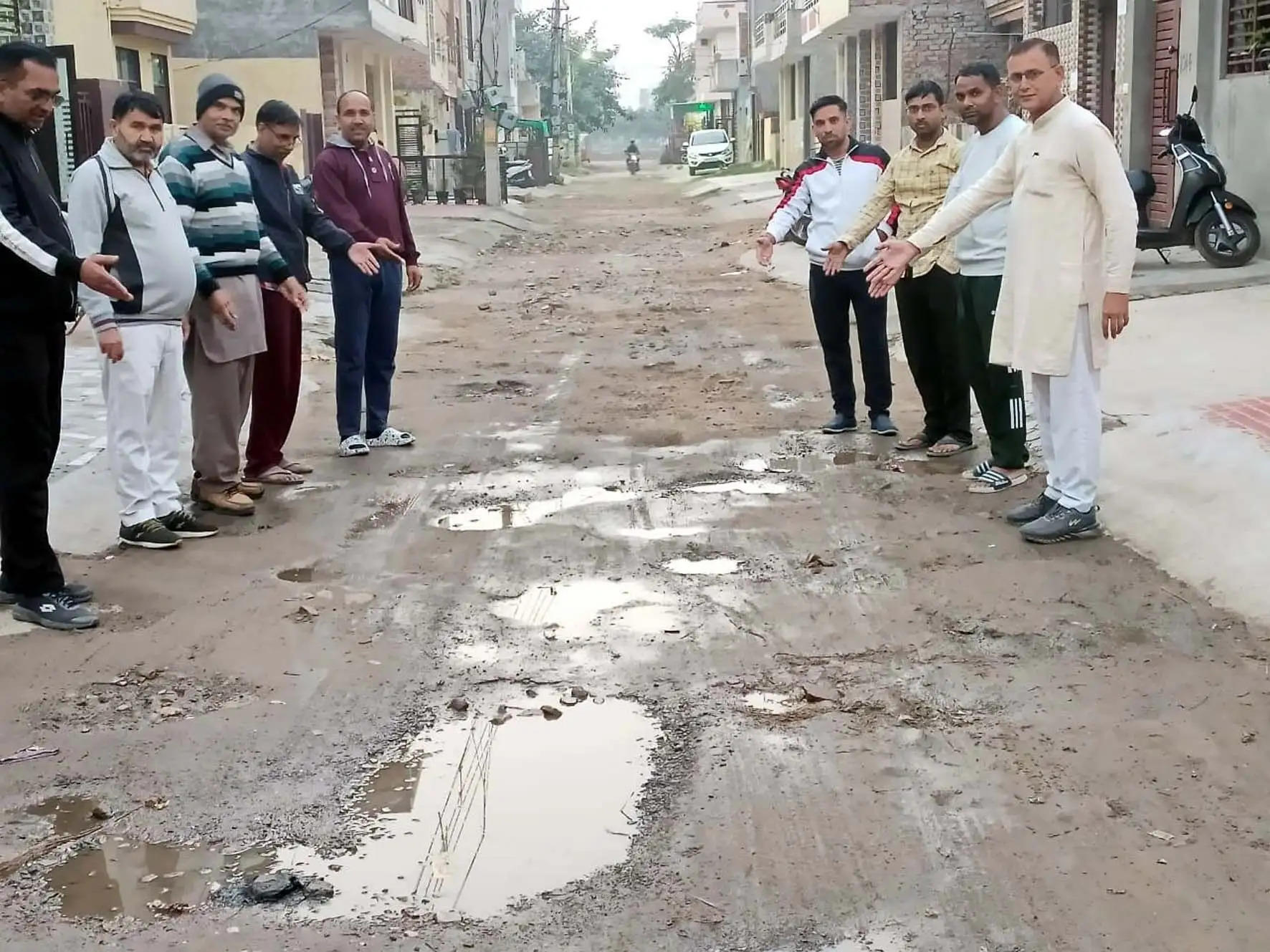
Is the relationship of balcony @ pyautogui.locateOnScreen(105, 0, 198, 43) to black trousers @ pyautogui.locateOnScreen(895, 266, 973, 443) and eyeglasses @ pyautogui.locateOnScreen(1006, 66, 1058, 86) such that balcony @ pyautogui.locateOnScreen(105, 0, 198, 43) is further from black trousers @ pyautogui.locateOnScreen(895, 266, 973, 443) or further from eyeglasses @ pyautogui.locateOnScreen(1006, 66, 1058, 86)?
eyeglasses @ pyautogui.locateOnScreen(1006, 66, 1058, 86)

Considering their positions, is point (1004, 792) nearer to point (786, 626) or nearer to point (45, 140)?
point (786, 626)

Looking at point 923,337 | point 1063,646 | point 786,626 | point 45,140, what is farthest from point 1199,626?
point 45,140

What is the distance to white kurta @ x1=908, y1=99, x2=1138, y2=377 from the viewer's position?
5805mm

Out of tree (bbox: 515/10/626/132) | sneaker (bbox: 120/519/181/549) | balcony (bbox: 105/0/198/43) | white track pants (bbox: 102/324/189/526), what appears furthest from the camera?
tree (bbox: 515/10/626/132)

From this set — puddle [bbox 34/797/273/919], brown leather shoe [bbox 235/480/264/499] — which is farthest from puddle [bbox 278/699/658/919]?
brown leather shoe [bbox 235/480/264/499]

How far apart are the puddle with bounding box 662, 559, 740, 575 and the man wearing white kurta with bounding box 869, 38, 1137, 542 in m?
1.23

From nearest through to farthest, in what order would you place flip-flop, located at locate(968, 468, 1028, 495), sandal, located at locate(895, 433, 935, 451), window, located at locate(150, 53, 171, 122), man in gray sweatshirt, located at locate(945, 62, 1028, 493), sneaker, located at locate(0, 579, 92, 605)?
sneaker, located at locate(0, 579, 92, 605) < man in gray sweatshirt, located at locate(945, 62, 1028, 493) < flip-flop, located at locate(968, 468, 1028, 495) < sandal, located at locate(895, 433, 935, 451) < window, located at locate(150, 53, 171, 122)

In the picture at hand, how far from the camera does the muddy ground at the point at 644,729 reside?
3.29 meters

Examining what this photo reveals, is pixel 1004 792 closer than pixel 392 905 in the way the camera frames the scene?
No

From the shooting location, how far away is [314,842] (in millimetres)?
3646

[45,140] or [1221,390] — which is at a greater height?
[45,140]

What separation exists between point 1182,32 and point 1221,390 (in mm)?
8201

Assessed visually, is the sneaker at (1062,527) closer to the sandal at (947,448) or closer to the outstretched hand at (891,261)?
the outstretched hand at (891,261)

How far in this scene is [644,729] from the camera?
4.33m
